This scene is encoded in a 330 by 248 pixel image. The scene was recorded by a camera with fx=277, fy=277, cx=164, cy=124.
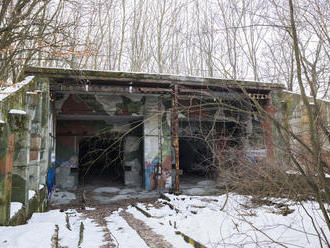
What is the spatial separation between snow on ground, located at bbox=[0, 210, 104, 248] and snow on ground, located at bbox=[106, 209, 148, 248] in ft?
0.98

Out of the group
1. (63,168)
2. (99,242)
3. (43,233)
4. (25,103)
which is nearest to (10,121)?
(25,103)

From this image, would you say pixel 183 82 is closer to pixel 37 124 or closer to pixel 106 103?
pixel 106 103

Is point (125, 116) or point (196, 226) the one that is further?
point (125, 116)

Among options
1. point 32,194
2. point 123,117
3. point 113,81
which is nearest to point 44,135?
point 32,194

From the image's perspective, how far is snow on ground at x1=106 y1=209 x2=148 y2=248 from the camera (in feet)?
16.1

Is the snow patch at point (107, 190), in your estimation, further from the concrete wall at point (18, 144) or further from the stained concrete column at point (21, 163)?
the stained concrete column at point (21, 163)

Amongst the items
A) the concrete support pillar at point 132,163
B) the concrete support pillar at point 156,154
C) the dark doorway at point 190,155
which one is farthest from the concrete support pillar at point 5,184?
the dark doorway at point 190,155

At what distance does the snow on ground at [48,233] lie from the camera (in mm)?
4062

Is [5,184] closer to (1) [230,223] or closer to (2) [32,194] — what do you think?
(2) [32,194]

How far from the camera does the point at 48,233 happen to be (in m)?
4.63

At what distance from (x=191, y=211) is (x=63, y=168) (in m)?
6.64

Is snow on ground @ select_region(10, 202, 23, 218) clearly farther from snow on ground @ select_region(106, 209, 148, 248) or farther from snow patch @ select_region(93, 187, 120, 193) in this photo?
snow patch @ select_region(93, 187, 120, 193)

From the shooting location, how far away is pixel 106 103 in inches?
432

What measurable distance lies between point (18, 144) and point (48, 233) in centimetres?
198
